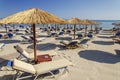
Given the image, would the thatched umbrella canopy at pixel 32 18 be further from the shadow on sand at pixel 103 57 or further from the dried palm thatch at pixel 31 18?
the shadow on sand at pixel 103 57

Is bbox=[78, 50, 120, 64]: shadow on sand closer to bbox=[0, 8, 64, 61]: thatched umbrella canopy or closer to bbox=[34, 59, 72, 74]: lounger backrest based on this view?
bbox=[34, 59, 72, 74]: lounger backrest

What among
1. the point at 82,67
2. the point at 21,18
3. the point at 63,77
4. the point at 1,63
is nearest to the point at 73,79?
the point at 63,77

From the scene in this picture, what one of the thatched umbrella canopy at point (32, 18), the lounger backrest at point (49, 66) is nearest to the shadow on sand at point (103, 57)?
the lounger backrest at point (49, 66)

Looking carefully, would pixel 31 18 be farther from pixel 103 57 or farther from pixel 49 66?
pixel 103 57

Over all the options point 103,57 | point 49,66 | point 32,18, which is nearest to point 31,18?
point 32,18

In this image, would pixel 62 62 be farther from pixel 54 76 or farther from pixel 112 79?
pixel 112 79

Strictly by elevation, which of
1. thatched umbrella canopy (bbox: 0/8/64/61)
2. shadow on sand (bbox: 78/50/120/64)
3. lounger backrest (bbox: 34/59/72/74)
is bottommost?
shadow on sand (bbox: 78/50/120/64)

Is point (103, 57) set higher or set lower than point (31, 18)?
lower

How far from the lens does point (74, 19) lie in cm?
1414

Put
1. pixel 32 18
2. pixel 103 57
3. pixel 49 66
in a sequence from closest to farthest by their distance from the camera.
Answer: pixel 49 66
pixel 32 18
pixel 103 57

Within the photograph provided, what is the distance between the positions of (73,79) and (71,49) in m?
5.23

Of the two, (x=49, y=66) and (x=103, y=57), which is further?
(x=103, y=57)

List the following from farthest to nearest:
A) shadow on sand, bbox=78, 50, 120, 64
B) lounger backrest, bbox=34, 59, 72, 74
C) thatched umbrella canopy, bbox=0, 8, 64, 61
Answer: shadow on sand, bbox=78, 50, 120, 64 → thatched umbrella canopy, bbox=0, 8, 64, 61 → lounger backrest, bbox=34, 59, 72, 74

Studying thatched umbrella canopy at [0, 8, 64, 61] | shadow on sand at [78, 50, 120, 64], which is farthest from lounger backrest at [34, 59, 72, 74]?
shadow on sand at [78, 50, 120, 64]
